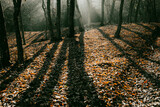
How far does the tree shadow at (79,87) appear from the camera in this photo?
16.6 feet

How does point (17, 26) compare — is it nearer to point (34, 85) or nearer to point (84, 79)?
point (34, 85)

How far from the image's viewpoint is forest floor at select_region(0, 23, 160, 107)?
17.0 feet

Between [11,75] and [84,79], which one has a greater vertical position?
[11,75]

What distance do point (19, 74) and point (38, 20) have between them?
1107 inches

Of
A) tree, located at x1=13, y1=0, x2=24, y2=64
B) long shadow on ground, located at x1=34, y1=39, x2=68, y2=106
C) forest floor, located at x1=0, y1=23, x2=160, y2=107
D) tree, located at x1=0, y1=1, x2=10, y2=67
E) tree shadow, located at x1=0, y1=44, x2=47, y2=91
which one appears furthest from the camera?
tree, located at x1=0, y1=1, x2=10, y2=67

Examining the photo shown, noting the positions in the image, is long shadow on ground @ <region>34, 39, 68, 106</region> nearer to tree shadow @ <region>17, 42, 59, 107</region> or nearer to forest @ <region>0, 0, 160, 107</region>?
forest @ <region>0, 0, 160, 107</region>

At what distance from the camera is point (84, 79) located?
6711mm

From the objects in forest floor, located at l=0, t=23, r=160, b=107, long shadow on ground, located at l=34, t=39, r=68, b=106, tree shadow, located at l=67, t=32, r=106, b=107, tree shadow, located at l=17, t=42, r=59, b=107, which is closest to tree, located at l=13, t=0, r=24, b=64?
forest floor, located at l=0, t=23, r=160, b=107

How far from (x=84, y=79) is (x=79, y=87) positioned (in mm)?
773

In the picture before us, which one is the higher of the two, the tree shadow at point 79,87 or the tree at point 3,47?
the tree at point 3,47

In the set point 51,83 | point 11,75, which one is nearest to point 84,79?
point 51,83

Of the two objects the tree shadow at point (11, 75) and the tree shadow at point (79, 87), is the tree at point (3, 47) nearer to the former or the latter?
the tree shadow at point (11, 75)

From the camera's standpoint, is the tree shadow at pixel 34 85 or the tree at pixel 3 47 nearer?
the tree shadow at pixel 34 85

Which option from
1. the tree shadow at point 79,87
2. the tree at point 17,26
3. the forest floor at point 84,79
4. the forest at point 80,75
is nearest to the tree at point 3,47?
the forest at point 80,75
